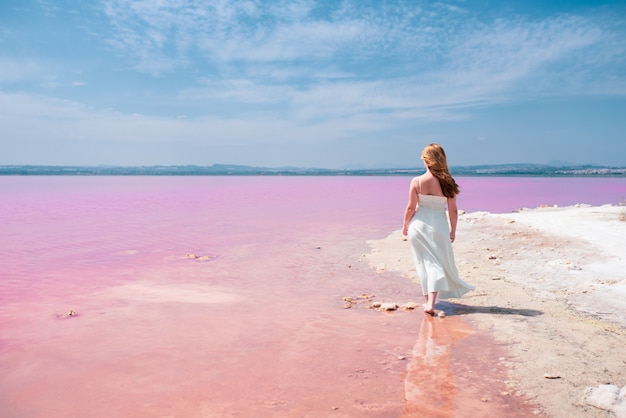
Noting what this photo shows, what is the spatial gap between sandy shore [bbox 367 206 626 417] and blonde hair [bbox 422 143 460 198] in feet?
5.15

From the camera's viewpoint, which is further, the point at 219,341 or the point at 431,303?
the point at 431,303

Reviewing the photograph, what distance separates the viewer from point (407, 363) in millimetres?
4438

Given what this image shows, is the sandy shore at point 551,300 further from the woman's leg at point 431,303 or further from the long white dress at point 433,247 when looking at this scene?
the long white dress at point 433,247

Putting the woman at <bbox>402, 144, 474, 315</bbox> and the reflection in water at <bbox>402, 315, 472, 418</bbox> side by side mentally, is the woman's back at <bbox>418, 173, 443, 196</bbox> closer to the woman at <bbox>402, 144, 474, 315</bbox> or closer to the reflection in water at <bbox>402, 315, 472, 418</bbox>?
the woman at <bbox>402, 144, 474, 315</bbox>

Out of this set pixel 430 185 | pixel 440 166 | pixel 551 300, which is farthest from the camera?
pixel 551 300

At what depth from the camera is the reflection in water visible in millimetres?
3600

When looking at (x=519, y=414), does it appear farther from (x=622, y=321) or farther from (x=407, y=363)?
(x=622, y=321)

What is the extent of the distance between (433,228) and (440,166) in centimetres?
78

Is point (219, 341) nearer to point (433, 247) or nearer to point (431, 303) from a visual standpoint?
point (431, 303)

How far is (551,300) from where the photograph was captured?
6320 mm

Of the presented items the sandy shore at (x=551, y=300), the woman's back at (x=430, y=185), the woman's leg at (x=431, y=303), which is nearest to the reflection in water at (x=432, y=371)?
the woman's leg at (x=431, y=303)

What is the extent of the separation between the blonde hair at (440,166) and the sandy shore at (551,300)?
61.9 inches

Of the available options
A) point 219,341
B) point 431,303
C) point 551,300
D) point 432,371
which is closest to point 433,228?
point 431,303

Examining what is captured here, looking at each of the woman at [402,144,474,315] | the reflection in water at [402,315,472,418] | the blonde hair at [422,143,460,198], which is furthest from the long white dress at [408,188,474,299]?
the reflection in water at [402,315,472,418]
